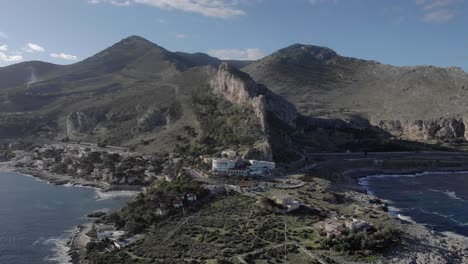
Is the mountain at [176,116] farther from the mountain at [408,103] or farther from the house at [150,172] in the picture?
the mountain at [408,103]

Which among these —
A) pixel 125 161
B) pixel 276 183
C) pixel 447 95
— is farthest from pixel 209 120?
pixel 447 95

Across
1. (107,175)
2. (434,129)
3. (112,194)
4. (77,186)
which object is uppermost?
(434,129)

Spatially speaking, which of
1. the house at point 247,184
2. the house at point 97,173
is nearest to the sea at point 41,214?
the house at point 97,173

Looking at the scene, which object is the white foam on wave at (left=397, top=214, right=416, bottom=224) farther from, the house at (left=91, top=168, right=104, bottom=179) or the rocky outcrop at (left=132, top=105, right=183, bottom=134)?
the rocky outcrop at (left=132, top=105, right=183, bottom=134)

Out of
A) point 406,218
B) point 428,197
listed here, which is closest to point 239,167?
point 406,218

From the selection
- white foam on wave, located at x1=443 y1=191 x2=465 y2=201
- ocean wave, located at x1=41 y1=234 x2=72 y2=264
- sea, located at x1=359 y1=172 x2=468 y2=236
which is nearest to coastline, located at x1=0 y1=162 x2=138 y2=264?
ocean wave, located at x1=41 y1=234 x2=72 y2=264

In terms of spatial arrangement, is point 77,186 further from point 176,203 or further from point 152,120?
point 176,203

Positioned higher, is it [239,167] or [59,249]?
[239,167]
